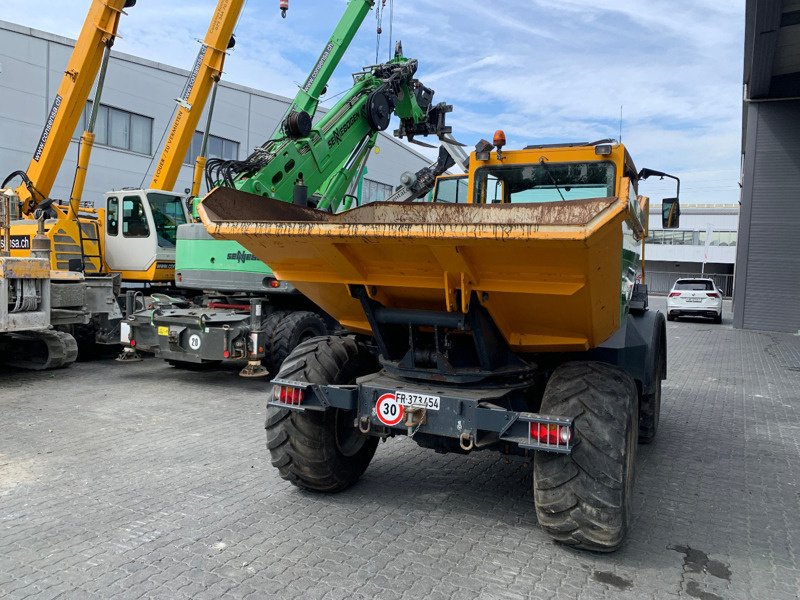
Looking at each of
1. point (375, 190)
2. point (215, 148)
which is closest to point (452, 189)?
point (215, 148)

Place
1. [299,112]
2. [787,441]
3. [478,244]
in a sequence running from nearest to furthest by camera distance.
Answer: [478,244] < [787,441] < [299,112]

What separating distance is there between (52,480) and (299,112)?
20.3 feet

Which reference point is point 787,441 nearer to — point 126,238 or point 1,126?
point 126,238

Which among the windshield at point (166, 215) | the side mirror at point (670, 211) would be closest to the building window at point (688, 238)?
the windshield at point (166, 215)

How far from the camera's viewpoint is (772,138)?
18.1 metres

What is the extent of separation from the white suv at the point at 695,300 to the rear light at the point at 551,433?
2058 cm

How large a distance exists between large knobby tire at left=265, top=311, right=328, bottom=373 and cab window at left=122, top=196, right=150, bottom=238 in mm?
3721

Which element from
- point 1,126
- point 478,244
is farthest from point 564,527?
point 1,126

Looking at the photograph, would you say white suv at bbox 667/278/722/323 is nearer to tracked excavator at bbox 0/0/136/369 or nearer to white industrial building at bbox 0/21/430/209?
white industrial building at bbox 0/21/430/209

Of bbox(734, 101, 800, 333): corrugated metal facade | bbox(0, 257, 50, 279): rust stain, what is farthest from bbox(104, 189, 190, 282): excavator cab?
bbox(734, 101, 800, 333): corrugated metal facade

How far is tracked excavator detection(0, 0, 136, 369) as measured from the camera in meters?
8.20

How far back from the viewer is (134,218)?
35.6ft

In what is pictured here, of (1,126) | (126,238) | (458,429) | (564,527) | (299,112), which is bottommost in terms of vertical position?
(564,527)

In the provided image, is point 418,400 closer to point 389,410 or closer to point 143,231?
point 389,410
